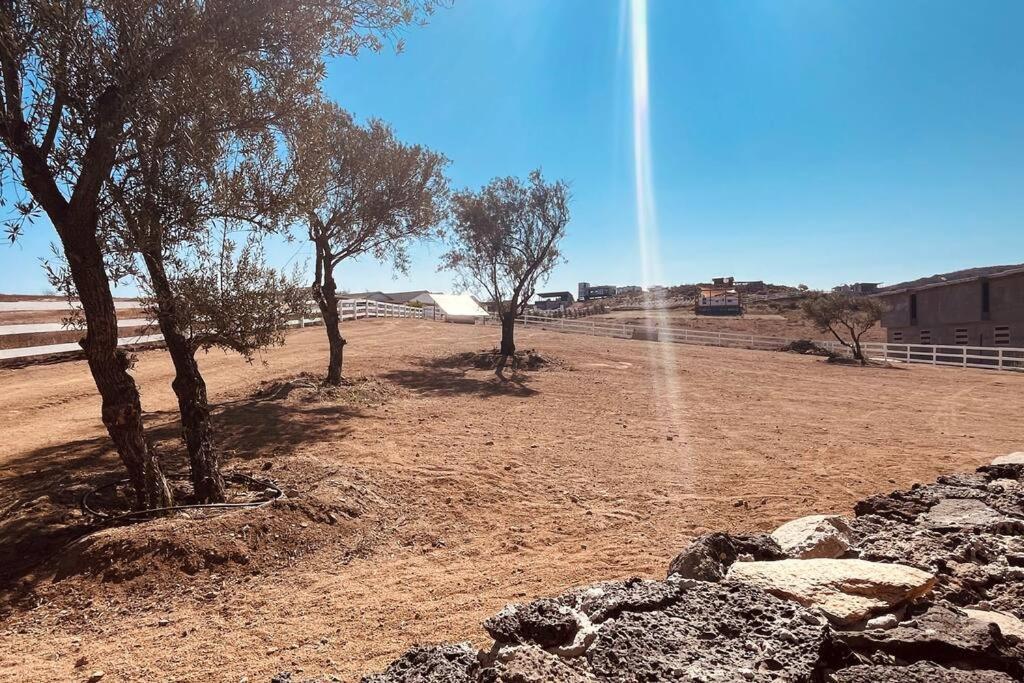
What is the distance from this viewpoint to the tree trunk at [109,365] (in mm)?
5539

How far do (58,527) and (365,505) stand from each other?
10.5 ft

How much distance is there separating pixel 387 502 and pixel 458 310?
49.4m

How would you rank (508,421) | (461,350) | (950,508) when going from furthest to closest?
(461,350)
(508,421)
(950,508)

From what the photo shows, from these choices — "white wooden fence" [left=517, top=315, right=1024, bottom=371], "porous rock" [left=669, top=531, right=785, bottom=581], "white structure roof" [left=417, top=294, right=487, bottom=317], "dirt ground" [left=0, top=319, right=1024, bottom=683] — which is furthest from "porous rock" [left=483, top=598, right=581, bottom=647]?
"white structure roof" [left=417, top=294, right=487, bottom=317]

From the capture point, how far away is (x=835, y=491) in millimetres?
7953

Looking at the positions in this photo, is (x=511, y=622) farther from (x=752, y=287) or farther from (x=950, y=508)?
(x=752, y=287)

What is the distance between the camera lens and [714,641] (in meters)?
3.13

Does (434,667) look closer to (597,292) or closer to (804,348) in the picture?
(804,348)

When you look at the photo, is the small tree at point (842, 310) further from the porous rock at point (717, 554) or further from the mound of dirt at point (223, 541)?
the mound of dirt at point (223, 541)

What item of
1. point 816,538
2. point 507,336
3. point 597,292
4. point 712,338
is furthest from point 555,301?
point 816,538

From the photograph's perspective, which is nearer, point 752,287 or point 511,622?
point 511,622

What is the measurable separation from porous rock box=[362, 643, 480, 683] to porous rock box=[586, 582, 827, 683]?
0.67m

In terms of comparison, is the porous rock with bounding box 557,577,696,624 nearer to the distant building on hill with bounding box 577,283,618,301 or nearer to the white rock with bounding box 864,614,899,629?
the white rock with bounding box 864,614,899,629

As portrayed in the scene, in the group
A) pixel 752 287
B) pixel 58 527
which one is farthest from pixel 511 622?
pixel 752 287
